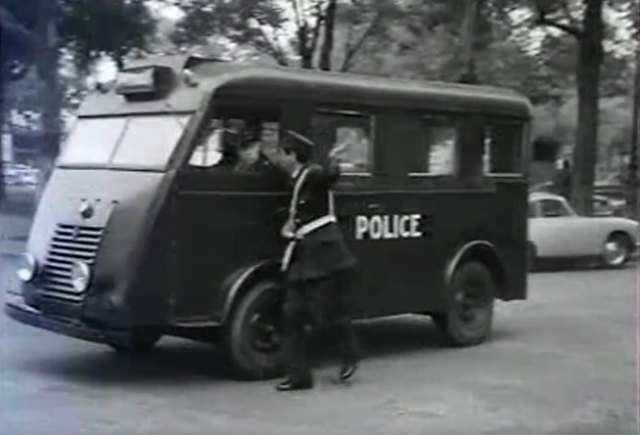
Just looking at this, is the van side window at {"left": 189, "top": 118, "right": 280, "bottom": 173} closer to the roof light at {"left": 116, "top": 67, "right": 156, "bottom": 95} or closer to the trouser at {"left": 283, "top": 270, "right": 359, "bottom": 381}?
the roof light at {"left": 116, "top": 67, "right": 156, "bottom": 95}

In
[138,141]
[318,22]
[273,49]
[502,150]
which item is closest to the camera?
[318,22]

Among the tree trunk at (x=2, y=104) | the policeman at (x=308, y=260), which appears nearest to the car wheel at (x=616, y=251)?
the policeman at (x=308, y=260)

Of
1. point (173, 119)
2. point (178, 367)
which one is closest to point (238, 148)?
point (173, 119)

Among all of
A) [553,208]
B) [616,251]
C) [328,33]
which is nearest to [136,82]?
[328,33]

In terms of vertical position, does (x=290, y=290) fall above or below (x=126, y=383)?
above

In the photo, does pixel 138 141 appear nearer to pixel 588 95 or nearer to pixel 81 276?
pixel 81 276

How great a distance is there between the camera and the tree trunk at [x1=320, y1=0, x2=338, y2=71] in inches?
123

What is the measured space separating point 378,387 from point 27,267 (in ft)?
3.51

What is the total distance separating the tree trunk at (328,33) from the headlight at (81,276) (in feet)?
2.88

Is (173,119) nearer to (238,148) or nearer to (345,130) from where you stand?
(238,148)

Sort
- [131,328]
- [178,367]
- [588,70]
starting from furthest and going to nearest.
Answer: [178,367] < [131,328] < [588,70]

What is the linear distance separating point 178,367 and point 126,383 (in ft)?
0.73

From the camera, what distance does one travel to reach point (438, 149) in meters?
4.23

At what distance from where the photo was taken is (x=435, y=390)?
3.74 meters
